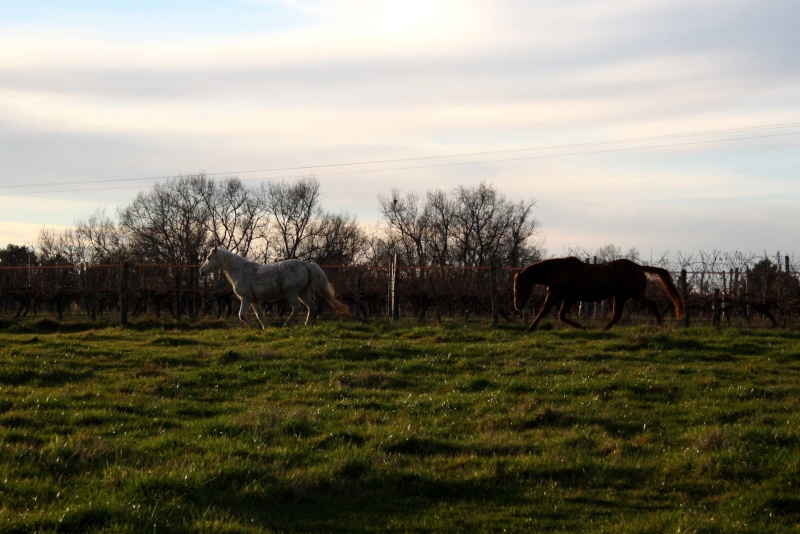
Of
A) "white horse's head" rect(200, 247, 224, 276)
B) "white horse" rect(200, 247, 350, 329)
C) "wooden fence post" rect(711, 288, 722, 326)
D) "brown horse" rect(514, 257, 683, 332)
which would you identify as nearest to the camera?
"brown horse" rect(514, 257, 683, 332)

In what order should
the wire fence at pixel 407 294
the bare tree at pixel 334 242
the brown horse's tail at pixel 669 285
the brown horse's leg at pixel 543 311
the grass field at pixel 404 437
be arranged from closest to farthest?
the grass field at pixel 404 437
the brown horse's leg at pixel 543 311
the brown horse's tail at pixel 669 285
the wire fence at pixel 407 294
the bare tree at pixel 334 242

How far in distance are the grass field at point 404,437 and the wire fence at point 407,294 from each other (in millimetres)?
8205

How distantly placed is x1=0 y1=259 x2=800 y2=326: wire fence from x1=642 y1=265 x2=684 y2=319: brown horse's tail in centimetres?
205

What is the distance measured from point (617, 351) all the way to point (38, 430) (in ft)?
32.4

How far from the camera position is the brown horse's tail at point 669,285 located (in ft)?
66.3

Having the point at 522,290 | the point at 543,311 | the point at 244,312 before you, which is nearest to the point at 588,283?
the point at 543,311

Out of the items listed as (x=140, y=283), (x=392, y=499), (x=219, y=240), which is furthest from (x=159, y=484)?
(x=219, y=240)

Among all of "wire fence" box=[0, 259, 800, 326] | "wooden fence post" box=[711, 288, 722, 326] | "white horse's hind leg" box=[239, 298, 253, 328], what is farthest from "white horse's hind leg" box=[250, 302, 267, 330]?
"wooden fence post" box=[711, 288, 722, 326]

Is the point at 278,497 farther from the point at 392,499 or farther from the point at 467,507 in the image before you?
the point at 467,507

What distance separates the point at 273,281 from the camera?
21.3 m

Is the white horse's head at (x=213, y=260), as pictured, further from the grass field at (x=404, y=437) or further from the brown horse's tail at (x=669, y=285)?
the brown horse's tail at (x=669, y=285)

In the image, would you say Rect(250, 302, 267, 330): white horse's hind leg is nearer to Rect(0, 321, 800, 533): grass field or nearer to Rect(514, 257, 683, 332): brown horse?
Rect(0, 321, 800, 533): grass field

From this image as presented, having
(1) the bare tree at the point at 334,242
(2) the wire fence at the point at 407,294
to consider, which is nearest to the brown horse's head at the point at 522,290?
(2) the wire fence at the point at 407,294

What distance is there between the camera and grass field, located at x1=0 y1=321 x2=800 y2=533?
22.8 ft
